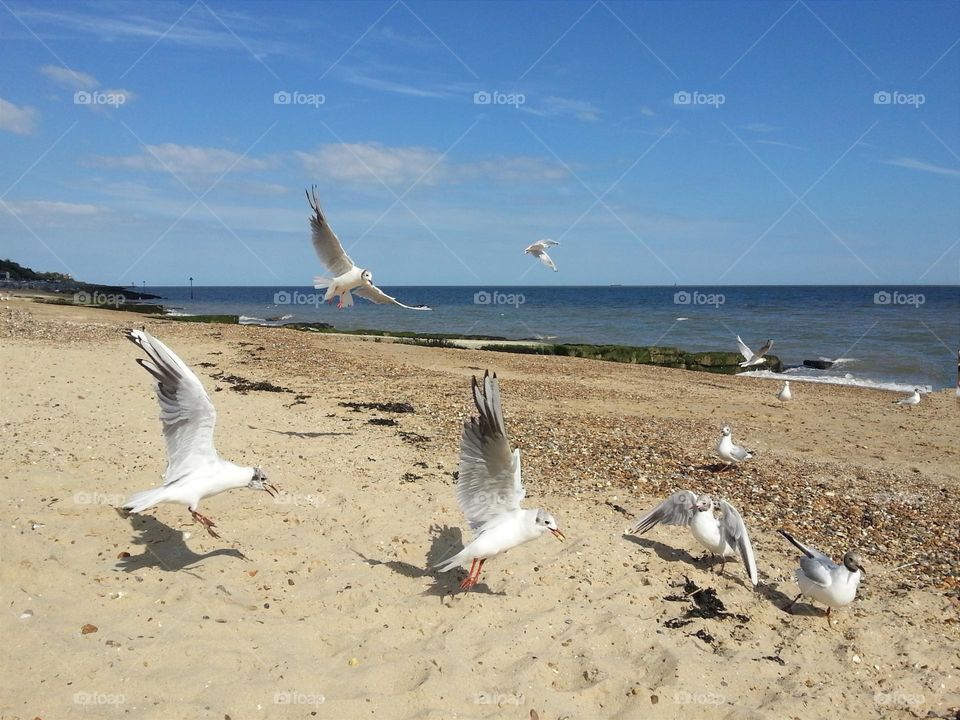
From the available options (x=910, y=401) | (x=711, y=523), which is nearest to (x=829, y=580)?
(x=711, y=523)

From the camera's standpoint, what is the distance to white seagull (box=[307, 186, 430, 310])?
32.4 ft

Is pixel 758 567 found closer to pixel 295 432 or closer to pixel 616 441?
pixel 616 441

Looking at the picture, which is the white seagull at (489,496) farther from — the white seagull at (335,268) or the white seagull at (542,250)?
the white seagull at (542,250)

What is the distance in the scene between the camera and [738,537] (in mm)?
5926

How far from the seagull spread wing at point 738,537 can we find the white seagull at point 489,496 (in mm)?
1639

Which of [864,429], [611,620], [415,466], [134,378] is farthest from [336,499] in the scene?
[864,429]

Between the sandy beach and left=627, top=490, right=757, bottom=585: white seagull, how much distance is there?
24cm

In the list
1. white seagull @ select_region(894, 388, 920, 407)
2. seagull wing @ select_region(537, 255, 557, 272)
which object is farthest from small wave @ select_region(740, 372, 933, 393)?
seagull wing @ select_region(537, 255, 557, 272)

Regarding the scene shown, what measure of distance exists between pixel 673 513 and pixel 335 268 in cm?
630

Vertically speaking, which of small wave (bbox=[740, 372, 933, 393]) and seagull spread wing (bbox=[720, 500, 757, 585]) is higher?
small wave (bbox=[740, 372, 933, 393])

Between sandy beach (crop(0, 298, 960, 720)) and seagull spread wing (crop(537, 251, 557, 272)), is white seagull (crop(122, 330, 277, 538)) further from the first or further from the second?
seagull spread wing (crop(537, 251, 557, 272))

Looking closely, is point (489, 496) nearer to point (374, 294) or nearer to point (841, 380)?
point (374, 294)

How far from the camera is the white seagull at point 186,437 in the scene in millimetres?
5480

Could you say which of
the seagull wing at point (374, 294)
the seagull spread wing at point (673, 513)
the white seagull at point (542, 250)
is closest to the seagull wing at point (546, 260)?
the white seagull at point (542, 250)
